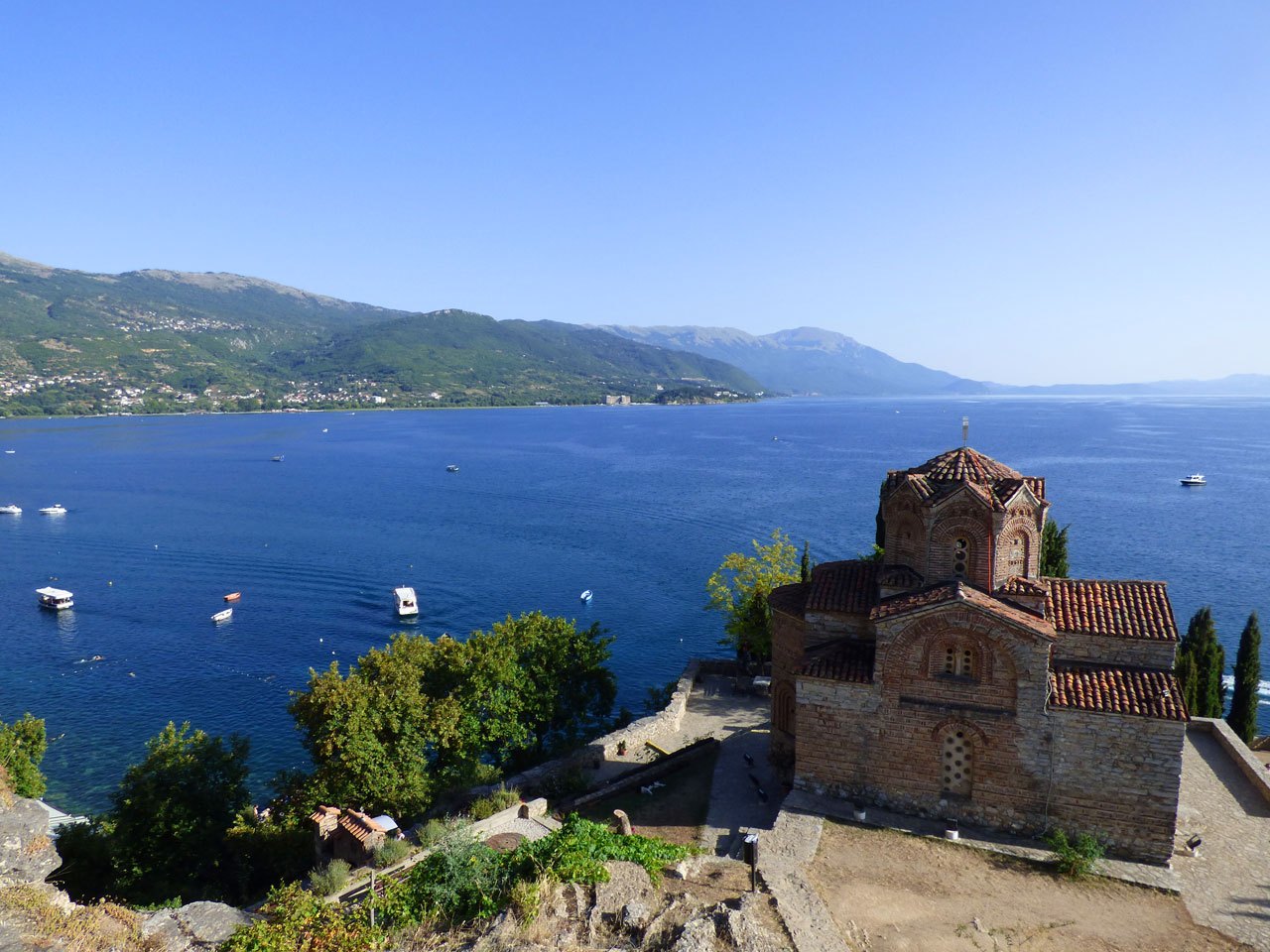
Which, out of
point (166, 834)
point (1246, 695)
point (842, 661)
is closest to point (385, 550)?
point (166, 834)

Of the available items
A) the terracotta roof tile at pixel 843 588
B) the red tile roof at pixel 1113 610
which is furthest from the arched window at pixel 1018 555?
the terracotta roof tile at pixel 843 588

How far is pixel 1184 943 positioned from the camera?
577 inches

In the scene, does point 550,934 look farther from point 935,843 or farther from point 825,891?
point 935,843

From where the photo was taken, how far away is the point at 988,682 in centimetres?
1856

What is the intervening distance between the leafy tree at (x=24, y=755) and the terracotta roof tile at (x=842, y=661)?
2411 centimetres

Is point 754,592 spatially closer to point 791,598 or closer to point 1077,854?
point 791,598

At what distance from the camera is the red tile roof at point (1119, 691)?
17312 millimetres

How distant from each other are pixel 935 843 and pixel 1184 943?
5.01 m

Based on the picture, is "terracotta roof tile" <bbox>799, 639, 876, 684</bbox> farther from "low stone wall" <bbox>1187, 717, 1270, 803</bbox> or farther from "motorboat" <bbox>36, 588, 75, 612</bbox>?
"motorboat" <bbox>36, 588, 75, 612</bbox>

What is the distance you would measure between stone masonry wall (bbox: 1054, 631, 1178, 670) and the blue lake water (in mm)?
22971

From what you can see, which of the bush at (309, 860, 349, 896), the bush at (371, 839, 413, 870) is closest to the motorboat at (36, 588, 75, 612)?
the bush at (309, 860, 349, 896)

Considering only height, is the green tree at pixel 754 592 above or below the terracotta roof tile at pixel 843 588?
below

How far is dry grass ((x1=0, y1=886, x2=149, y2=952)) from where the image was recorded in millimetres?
10266

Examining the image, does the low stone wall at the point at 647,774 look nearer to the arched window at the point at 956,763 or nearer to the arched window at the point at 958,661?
the arched window at the point at 956,763
